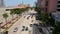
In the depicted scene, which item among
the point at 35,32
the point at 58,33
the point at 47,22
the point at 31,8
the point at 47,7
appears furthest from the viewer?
the point at 31,8

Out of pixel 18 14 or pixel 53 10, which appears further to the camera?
pixel 18 14

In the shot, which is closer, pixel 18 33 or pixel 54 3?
pixel 18 33

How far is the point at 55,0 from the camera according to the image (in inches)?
949

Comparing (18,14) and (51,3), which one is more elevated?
(51,3)

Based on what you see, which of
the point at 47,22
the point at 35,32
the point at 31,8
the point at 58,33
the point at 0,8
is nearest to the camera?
the point at 58,33

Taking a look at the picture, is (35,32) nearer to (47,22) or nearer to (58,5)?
(47,22)

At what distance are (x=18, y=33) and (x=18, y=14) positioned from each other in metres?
17.6

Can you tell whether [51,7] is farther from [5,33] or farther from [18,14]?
[18,14]

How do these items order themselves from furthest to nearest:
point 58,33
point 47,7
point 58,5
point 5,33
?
point 47,7, point 58,5, point 5,33, point 58,33

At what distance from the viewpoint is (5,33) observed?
60.1ft

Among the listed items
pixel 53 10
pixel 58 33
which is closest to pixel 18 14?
pixel 53 10

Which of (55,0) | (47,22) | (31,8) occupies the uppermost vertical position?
(55,0)

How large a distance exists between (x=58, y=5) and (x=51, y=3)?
104cm

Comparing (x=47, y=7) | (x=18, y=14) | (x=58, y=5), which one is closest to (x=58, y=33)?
(x=58, y=5)
